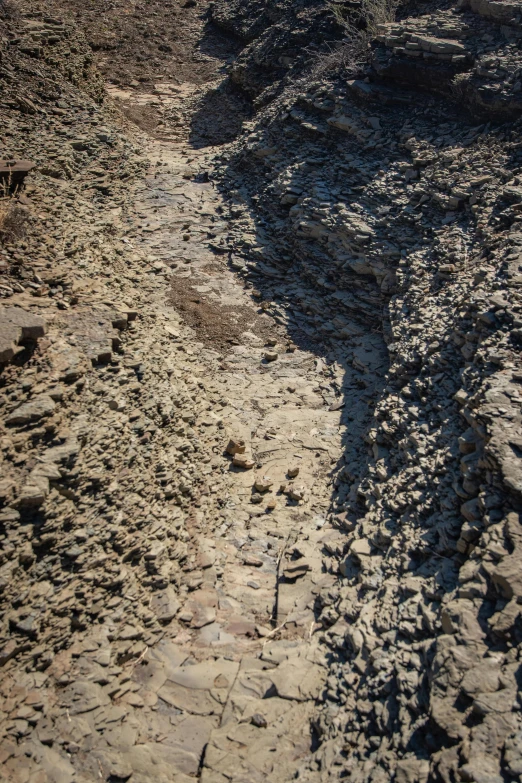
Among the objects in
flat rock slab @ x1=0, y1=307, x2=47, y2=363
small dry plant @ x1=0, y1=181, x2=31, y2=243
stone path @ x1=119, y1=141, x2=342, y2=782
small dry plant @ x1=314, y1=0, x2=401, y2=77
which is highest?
small dry plant @ x1=314, y1=0, x2=401, y2=77

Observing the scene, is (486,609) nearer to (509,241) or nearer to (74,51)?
(509,241)

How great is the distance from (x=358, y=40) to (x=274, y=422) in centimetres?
615

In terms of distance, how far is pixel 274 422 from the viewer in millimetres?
6285

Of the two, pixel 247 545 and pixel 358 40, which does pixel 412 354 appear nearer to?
pixel 247 545

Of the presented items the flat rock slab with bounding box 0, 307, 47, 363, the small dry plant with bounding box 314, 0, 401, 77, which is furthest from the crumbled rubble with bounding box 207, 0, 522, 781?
the flat rock slab with bounding box 0, 307, 47, 363

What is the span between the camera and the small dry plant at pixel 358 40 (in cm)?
874

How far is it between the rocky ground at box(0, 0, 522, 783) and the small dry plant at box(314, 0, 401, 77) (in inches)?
4.1

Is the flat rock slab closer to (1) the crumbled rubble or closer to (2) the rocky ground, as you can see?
(2) the rocky ground

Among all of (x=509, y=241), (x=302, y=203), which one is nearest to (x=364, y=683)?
(x=509, y=241)

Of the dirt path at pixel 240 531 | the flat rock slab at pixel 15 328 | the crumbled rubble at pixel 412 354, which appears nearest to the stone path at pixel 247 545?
the dirt path at pixel 240 531

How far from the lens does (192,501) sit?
5.20 meters

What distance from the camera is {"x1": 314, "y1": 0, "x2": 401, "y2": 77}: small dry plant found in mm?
8742

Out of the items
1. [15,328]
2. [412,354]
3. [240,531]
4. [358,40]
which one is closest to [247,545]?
[240,531]

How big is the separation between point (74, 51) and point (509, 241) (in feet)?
26.2
